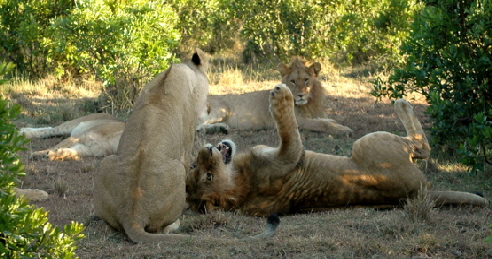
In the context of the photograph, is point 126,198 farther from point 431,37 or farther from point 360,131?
point 360,131

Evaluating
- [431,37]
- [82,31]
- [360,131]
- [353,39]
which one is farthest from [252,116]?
[353,39]

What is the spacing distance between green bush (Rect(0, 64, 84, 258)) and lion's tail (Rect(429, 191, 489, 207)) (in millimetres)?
3043

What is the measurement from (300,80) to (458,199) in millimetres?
5266

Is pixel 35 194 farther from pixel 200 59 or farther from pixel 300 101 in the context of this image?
pixel 300 101

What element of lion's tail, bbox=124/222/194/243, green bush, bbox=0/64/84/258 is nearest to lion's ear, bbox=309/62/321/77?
lion's tail, bbox=124/222/194/243

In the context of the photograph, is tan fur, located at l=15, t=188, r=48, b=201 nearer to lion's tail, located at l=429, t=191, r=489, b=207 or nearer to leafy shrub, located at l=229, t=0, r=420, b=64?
lion's tail, located at l=429, t=191, r=489, b=207

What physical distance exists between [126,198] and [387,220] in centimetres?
178

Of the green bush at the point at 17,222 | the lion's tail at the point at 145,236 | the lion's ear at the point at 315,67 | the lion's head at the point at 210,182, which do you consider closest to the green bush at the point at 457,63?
the lion's head at the point at 210,182

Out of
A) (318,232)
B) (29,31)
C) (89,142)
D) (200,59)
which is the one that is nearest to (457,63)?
(200,59)

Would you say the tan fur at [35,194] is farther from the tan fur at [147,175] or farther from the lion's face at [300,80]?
the lion's face at [300,80]

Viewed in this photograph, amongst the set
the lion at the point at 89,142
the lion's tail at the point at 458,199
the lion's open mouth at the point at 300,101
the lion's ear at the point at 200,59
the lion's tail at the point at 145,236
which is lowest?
the lion at the point at 89,142

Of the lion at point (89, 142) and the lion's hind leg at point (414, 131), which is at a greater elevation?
the lion's hind leg at point (414, 131)

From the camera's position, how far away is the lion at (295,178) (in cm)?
506

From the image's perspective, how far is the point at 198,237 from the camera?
4.19 meters
